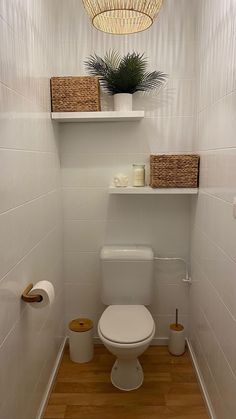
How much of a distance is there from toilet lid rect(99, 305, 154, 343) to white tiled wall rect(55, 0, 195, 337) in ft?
1.13

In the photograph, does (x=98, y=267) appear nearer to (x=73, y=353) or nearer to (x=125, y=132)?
(x=73, y=353)

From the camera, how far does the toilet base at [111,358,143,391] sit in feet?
6.14

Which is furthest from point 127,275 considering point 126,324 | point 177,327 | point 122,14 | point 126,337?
point 122,14

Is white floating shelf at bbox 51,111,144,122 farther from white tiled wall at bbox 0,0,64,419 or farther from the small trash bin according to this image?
the small trash bin

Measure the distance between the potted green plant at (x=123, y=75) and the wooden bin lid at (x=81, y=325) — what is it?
153 cm

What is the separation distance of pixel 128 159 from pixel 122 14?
0.91m

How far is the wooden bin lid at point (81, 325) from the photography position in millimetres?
2070

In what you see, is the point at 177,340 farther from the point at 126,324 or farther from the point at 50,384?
the point at 50,384

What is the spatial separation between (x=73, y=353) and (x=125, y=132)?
1.63 meters

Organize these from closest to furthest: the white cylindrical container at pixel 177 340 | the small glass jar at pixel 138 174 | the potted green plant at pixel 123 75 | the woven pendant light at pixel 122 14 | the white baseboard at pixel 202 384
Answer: the woven pendant light at pixel 122 14, the white baseboard at pixel 202 384, the potted green plant at pixel 123 75, the small glass jar at pixel 138 174, the white cylindrical container at pixel 177 340

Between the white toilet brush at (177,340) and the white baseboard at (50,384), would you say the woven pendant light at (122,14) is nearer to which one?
the white toilet brush at (177,340)

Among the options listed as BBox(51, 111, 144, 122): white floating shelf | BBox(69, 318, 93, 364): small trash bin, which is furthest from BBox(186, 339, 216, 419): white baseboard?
BBox(51, 111, 144, 122): white floating shelf

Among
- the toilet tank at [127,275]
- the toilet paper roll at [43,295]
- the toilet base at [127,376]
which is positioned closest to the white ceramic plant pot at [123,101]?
the toilet tank at [127,275]

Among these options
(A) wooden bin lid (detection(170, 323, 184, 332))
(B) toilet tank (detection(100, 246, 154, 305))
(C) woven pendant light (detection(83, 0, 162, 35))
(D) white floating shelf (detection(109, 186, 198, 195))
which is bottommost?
(A) wooden bin lid (detection(170, 323, 184, 332))
